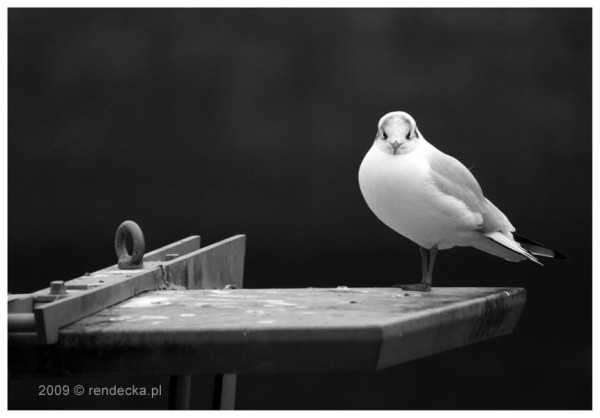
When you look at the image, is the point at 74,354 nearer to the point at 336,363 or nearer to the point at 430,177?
the point at 336,363

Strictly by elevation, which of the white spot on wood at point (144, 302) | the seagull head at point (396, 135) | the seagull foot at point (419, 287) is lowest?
the seagull foot at point (419, 287)

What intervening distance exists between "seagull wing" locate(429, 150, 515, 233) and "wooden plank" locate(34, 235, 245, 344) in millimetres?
1271

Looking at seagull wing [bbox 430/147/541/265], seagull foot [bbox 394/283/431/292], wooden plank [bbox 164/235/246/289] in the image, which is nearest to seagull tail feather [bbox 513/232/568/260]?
seagull wing [bbox 430/147/541/265]

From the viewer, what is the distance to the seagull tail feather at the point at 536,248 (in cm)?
587

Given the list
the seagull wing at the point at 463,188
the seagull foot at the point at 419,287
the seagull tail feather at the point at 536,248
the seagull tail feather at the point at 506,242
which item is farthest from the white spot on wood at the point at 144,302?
the seagull tail feather at the point at 536,248

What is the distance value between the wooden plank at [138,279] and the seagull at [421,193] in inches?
38.2

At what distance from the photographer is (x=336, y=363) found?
13.0 feet

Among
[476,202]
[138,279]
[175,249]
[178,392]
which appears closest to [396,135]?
[476,202]

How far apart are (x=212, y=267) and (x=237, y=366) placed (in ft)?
7.81

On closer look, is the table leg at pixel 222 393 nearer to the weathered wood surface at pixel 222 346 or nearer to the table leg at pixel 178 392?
the table leg at pixel 178 392

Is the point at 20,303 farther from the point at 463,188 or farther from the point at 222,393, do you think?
the point at 463,188

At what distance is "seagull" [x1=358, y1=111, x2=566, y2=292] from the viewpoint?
5285 millimetres

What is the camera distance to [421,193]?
17.4 feet

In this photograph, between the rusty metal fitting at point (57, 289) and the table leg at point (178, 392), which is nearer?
the rusty metal fitting at point (57, 289)
